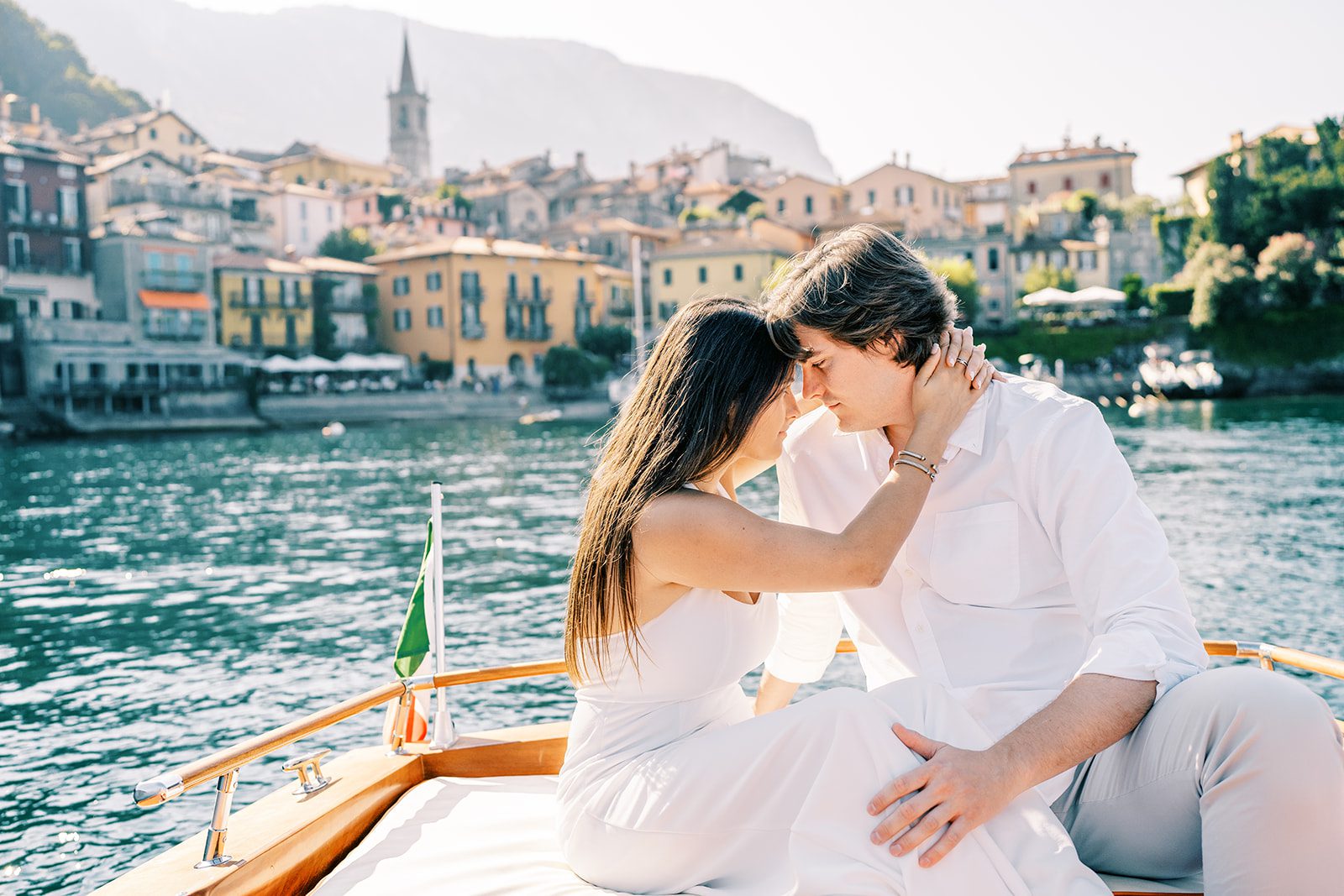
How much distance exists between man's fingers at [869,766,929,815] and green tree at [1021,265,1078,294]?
2324 inches

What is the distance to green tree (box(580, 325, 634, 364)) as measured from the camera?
54.5 m

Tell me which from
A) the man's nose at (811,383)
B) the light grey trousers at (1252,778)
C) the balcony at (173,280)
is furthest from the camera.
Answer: the balcony at (173,280)

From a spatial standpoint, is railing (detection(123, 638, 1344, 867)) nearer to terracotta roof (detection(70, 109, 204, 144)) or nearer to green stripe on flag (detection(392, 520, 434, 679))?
green stripe on flag (detection(392, 520, 434, 679))

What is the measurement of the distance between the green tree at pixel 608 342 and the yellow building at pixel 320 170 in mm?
26148

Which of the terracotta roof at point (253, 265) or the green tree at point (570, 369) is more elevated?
the terracotta roof at point (253, 265)

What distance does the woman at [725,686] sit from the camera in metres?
1.91

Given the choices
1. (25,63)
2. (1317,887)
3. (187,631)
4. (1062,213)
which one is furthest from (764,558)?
(25,63)

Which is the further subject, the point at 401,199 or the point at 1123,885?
the point at 401,199

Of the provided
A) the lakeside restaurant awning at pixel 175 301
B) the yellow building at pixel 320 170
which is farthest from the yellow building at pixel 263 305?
the yellow building at pixel 320 170

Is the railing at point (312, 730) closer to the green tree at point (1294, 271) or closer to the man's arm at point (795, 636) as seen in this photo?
the man's arm at point (795, 636)

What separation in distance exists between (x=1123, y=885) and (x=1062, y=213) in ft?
217

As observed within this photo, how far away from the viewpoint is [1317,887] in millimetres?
1835

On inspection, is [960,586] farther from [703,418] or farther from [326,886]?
[326,886]

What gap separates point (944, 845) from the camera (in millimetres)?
1835
